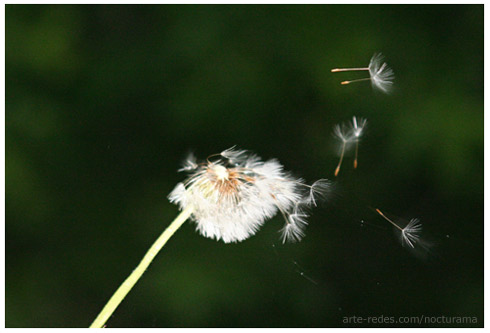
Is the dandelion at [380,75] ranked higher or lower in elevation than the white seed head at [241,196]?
higher

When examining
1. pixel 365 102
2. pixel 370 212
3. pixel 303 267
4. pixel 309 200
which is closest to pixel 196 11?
pixel 365 102

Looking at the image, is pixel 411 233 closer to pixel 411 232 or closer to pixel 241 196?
pixel 411 232

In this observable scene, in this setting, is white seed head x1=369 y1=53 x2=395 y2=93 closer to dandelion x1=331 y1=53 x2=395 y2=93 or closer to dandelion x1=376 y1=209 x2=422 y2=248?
dandelion x1=331 y1=53 x2=395 y2=93

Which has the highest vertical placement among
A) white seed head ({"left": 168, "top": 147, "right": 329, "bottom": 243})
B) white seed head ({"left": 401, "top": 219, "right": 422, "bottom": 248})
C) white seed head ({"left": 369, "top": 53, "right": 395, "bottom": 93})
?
white seed head ({"left": 369, "top": 53, "right": 395, "bottom": 93})

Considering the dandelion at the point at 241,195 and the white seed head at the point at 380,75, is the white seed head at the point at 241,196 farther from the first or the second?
the white seed head at the point at 380,75

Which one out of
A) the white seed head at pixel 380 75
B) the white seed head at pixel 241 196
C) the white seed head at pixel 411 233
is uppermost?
the white seed head at pixel 380 75

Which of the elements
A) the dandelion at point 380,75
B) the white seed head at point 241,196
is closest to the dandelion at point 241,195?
the white seed head at point 241,196

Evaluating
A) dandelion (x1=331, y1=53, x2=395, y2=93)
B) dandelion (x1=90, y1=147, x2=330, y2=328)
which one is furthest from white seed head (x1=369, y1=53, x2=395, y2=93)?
dandelion (x1=90, y1=147, x2=330, y2=328)

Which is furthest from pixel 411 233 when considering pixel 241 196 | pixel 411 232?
pixel 241 196

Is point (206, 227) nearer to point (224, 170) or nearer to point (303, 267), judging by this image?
point (224, 170)
